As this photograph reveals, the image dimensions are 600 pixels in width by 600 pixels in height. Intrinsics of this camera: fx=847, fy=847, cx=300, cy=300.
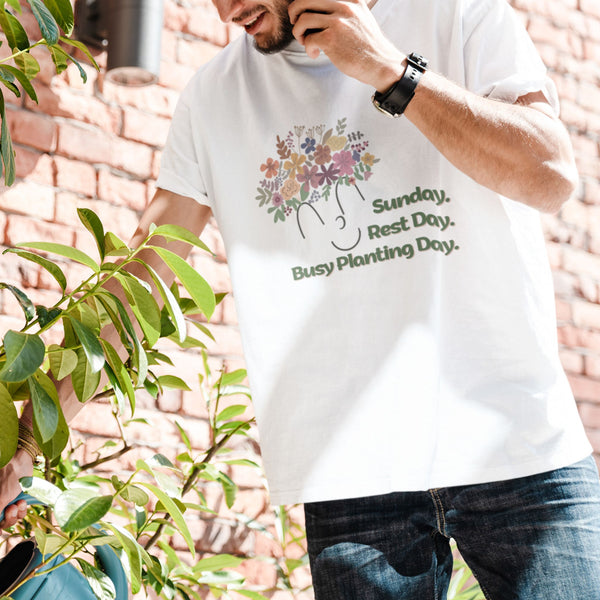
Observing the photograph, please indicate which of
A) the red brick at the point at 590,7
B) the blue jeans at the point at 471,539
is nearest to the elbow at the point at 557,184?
the blue jeans at the point at 471,539

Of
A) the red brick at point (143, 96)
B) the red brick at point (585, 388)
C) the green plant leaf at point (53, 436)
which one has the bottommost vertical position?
the green plant leaf at point (53, 436)

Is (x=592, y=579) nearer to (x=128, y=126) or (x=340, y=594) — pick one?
(x=340, y=594)

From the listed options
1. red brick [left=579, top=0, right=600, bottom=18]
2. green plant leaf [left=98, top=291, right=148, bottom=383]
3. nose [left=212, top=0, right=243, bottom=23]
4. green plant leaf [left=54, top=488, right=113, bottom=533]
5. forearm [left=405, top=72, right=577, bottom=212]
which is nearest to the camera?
green plant leaf [left=54, top=488, right=113, bottom=533]

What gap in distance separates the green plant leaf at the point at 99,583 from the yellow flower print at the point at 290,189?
22.2 inches

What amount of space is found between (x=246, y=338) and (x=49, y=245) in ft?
1.62

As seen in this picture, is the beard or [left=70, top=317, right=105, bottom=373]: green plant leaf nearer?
[left=70, top=317, right=105, bottom=373]: green plant leaf

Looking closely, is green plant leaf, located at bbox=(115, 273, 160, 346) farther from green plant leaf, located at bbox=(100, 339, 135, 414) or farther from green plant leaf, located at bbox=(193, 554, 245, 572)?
green plant leaf, located at bbox=(193, 554, 245, 572)

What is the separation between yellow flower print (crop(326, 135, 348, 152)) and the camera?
3.84ft

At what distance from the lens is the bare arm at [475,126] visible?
1.00 m

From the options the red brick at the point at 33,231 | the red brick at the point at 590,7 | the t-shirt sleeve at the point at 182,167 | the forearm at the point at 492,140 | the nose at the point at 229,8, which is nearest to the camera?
the forearm at the point at 492,140

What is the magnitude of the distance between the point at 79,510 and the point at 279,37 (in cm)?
82

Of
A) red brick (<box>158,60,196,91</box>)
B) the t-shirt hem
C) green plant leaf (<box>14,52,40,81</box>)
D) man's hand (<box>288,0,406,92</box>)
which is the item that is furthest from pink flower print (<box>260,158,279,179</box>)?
red brick (<box>158,60,196,91</box>)

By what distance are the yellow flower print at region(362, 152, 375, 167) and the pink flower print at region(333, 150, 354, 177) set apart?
0.02 meters

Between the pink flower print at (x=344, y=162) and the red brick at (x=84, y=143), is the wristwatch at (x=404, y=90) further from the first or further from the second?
the red brick at (x=84, y=143)
